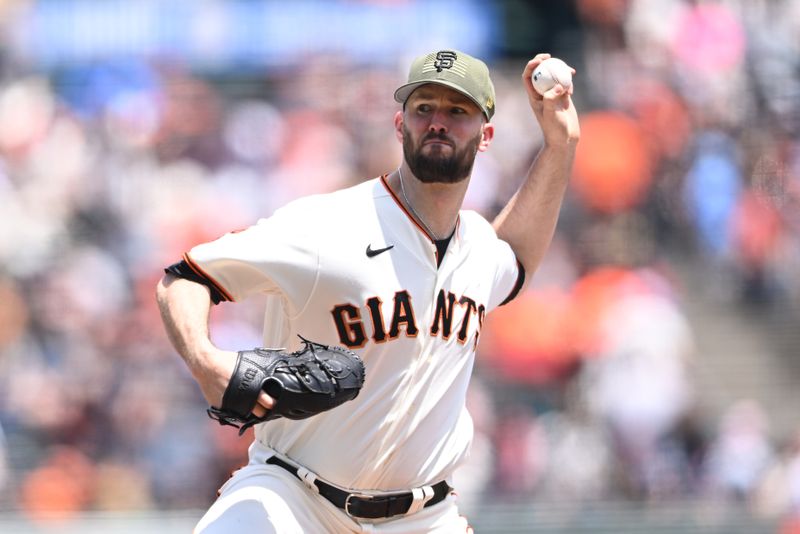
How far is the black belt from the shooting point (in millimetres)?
4070

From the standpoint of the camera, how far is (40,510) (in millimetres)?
8758

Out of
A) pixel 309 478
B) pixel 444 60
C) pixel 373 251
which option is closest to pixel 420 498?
pixel 309 478

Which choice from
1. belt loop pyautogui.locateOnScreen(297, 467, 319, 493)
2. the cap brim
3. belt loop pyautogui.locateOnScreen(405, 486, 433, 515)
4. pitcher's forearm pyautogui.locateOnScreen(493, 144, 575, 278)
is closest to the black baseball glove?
belt loop pyautogui.locateOnScreen(297, 467, 319, 493)

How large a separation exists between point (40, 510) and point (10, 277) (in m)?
1.91

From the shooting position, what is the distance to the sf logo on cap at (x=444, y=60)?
4224mm

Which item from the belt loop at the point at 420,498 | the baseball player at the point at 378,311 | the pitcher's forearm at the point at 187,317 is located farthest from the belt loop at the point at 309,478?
the pitcher's forearm at the point at 187,317

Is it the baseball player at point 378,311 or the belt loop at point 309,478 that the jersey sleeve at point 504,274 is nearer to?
the baseball player at point 378,311

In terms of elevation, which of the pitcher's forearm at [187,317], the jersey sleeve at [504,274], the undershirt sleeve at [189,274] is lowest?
the pitcher's forearm at [187,317]

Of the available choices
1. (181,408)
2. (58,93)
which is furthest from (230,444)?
(58,93)

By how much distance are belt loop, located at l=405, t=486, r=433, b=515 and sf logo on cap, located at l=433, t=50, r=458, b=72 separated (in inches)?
52.2

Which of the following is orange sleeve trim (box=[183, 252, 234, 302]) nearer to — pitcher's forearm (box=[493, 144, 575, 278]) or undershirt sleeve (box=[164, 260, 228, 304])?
undershirt sleeve (box=[164, 260, 228, 304])

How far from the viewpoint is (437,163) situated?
166 inches

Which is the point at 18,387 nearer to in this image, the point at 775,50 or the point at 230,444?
the point at 230,444

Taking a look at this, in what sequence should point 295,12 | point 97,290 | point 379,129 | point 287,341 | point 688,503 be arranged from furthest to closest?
1. point 295,12
2. point 379,129
3. point 97,290
4. point 688,503
5. point 287,341
